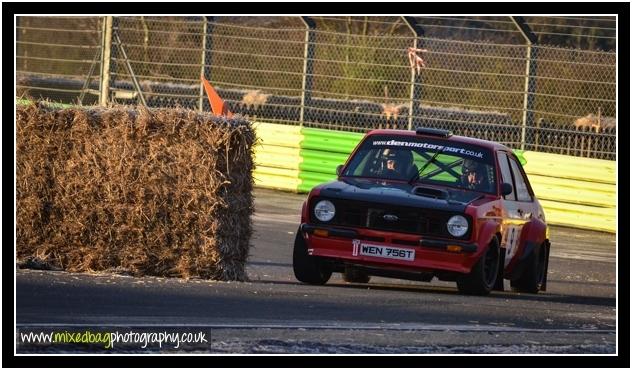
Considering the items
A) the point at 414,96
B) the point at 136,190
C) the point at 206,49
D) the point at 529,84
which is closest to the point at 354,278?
the point at 136,190

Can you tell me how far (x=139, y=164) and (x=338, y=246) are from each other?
177 centimetres

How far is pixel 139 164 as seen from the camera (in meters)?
11.5

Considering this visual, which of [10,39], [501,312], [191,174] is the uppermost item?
[10,39]

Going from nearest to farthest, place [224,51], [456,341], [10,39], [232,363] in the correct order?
1. [232,363]
2. [456,341]
3. [10,39]
4. [224,51]

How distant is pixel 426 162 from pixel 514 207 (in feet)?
2.95

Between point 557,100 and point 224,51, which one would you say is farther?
point 224,51

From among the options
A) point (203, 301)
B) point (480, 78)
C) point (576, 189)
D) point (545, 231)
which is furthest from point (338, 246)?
point (480, 78)

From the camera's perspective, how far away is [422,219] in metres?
11.4

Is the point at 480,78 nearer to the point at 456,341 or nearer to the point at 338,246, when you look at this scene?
the point at 338,246

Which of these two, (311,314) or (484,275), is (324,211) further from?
(311,314)

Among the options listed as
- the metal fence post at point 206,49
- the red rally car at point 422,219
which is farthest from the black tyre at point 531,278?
the metal fence post at point 206,49

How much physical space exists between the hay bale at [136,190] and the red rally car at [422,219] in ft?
2.45

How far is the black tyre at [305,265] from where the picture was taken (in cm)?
1170

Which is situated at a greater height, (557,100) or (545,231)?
(557,100)
